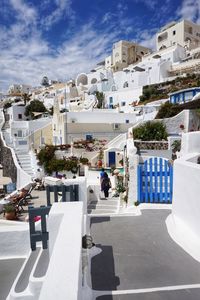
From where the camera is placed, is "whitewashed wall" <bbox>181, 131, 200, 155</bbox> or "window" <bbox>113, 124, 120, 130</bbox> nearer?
"whitewashed wall" <bbox>181, 131, 200, 155</bbox>

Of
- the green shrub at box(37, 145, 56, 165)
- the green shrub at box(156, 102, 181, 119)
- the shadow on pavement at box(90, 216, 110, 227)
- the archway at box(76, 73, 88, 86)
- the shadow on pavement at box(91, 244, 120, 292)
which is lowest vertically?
the shadow on pavement at box(91, 244, 120, 292)

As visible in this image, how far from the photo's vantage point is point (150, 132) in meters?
16.6

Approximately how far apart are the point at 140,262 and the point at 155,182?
3975mm

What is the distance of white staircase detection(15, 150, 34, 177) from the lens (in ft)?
80.7

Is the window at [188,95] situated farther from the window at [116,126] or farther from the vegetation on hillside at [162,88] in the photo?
the vegetation on hillside at [162,88]

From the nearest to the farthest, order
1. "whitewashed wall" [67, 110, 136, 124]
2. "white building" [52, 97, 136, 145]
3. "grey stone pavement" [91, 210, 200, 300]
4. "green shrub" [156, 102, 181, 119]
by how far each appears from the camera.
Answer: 1. "grey stone pavement" [91, 210, 200, 300]
2. "green shrub" [156, 102, 181, 119]
3. "white building" [52, 97, 136, 145]
4. "whitewashed wall" [67, 110, 136, 124]

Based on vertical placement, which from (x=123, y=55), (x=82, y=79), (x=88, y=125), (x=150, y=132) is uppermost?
(x=123, y=55)

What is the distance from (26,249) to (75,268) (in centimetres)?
359

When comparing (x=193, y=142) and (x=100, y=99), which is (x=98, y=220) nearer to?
(x=193, y=142)

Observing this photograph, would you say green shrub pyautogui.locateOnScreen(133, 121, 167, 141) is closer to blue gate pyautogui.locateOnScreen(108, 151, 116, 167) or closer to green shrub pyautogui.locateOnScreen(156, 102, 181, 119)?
blue gate pyautogui.locateOnScreen(108, 151, 116, 167)

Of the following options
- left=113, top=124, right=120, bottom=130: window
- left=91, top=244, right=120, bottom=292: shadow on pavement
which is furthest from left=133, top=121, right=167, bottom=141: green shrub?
left=91, top=244, right=120, bottom=292: shadow on pavement

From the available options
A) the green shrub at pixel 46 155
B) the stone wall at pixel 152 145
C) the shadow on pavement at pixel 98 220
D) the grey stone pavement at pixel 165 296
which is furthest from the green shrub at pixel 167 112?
the grey stone pavement at pixel 165 296

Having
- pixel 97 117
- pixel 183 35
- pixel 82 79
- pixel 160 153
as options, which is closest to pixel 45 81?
pixel 82 79

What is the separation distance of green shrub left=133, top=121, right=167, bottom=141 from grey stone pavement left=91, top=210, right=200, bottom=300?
10399 millimetres
